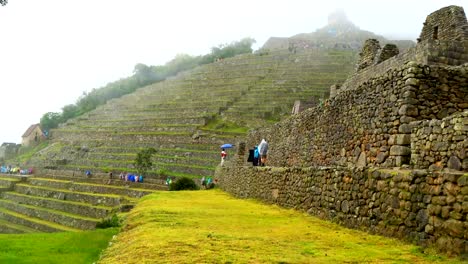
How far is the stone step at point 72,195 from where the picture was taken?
28011 millimetres

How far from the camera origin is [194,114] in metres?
44.7

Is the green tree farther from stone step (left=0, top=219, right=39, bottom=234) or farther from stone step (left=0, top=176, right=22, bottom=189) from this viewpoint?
stone step (left=0, top=219, right=39, bottom=234)

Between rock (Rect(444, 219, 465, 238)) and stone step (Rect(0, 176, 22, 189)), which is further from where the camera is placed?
stone step (Rect(0, 176, 22, 189))

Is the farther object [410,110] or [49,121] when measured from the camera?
[49,121]

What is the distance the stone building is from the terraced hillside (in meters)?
4.05

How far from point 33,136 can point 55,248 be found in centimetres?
5389

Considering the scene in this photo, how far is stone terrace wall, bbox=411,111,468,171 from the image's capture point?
6.28 metres

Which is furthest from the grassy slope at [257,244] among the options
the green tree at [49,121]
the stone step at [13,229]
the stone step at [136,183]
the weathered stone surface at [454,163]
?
the green tree at [49,121]

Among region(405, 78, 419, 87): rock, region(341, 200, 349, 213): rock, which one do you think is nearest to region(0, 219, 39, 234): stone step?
region(341, 200, 349, 213): rock

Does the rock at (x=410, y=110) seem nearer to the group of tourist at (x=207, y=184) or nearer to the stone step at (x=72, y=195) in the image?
the group of tourist at (x=207, y=184)

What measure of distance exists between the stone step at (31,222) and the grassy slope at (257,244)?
61.4 feet

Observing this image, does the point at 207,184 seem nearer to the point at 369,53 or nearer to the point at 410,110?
the point at 369,53

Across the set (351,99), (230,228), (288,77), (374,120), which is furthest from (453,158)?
(288,77)

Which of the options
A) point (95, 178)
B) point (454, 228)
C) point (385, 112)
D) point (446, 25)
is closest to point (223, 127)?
point (95, 178)
